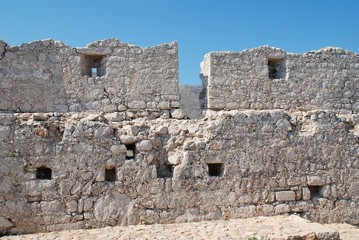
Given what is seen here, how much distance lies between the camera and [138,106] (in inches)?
336

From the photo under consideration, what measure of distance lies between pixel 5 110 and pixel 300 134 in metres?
5.52

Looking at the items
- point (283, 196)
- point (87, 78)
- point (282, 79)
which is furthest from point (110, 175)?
point (282, 79)

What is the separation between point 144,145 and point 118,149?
0.44 m

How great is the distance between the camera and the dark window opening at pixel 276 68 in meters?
9.34

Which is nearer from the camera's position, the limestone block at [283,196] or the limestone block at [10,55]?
the limestone block at [283,196]

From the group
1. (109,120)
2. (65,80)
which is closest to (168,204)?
(109,120)

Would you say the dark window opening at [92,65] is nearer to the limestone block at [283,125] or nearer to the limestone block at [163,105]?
the limestone block at [163,105]

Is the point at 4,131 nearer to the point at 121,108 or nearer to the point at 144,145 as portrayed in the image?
the point at 144,145

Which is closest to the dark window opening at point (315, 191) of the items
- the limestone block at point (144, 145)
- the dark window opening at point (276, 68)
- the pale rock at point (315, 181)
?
the pale rock at point (315, 181)

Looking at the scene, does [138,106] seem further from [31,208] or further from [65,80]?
[31,208]

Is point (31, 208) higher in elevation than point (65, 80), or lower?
lower

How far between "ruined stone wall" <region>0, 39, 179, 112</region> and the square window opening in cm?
174

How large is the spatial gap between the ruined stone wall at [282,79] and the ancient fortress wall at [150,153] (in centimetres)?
7

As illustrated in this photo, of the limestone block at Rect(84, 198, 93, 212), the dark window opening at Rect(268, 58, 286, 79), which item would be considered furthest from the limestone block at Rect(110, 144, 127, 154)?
the dark window opening at Rect(268, 58, 286, 79)
